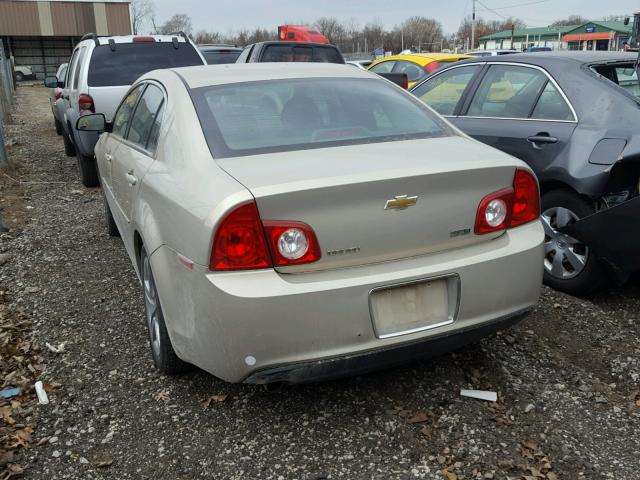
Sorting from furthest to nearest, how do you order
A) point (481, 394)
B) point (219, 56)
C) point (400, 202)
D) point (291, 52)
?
point (219, 56) → point (291, 52) → point (481, 394) → point (400, 202)

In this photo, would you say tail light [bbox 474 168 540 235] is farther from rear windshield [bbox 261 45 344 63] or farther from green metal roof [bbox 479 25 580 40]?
green metal roof [bbox 479 25 580 40]

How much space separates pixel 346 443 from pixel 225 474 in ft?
1.83

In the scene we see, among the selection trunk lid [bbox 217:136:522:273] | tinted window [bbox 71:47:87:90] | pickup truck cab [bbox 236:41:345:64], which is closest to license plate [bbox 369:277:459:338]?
trunk lid [bbox 217:136:522:273]

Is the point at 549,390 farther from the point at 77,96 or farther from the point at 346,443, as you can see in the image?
the point at 77,96

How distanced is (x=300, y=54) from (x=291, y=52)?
0.17 metres

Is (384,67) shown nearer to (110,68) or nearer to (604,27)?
(110,68)

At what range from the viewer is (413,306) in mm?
2650

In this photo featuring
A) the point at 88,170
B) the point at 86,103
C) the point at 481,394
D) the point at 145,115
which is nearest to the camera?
the point at 481,394

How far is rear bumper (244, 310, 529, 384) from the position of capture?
8.40 ft

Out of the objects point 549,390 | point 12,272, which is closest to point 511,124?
point 549,390

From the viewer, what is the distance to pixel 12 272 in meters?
5.11

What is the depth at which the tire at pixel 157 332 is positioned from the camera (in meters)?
3.17

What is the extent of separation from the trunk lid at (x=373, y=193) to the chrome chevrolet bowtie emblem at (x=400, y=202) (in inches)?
0.6

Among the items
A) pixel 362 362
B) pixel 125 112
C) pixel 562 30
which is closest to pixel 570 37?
pixel 562 30
